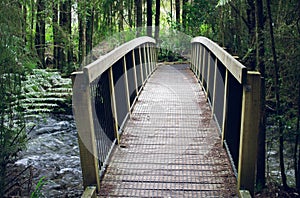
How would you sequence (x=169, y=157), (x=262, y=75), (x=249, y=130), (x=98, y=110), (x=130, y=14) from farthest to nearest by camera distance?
(x=130, y=14) → (x=262, y=75) → (x=169, y=157) → (x=98, y=110) → (x=249, y=130)

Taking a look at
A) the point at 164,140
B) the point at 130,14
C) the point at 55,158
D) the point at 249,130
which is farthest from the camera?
the point at 130,14

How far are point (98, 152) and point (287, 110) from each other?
362cm

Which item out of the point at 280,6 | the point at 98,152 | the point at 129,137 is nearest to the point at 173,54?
the point at 280,6

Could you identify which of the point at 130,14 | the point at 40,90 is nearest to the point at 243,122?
the point at 40,90

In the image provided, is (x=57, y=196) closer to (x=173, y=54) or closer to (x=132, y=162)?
(x=132, y=162)

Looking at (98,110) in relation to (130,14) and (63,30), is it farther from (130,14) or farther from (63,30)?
(130,14)

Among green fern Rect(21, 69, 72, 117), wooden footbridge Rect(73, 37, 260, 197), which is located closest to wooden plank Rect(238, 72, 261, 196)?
wooden footbridge Rect(73, 37, 260, 197)

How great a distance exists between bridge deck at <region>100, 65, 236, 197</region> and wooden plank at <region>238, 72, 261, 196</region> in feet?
0.66

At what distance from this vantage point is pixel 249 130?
3131mm

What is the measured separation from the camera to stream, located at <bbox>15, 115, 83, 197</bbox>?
6.02m

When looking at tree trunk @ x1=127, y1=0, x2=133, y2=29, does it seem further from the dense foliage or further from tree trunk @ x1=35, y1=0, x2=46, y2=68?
the dense foliage

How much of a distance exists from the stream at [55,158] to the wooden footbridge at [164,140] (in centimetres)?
133

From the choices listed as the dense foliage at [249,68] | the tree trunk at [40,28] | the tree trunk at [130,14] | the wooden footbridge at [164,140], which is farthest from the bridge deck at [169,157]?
the tree trunk at [130,14]

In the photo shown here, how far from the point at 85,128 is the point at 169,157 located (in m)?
1.33
